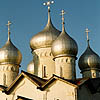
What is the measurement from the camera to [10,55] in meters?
28.5

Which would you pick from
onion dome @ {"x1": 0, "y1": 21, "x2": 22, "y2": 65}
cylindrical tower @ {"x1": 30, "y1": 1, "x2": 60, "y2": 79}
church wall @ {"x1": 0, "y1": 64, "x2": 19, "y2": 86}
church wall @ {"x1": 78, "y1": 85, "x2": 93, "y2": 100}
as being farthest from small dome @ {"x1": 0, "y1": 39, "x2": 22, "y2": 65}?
church wall @ {"x1": 78, "y1": 85, "x2": 93, "y2": 100}

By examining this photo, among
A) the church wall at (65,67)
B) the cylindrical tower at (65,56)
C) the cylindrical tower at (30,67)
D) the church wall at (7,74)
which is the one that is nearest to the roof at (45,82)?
the church wall at (65,67)

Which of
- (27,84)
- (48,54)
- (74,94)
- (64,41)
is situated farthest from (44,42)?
Result: (74,94)

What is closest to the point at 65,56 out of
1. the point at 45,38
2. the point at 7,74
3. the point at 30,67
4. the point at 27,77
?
the point at 27,77

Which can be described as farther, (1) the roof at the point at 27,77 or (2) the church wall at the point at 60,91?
(1) the roof at the point at 27,77

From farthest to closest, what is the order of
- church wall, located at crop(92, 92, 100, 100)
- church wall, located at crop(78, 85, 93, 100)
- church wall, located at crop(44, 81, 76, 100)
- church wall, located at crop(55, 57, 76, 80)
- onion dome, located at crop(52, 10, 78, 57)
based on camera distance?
1. onion dome, located at crop(52, 10, 78, 57)
2. church wall, located at crop(92, 92, 100, 100)
3. church wall, located at crop(55, 57, 76, 80)
4. church wall, located at crop(78, 85, 93, 100)
5. church wall, located at crop(44, 81, 76, 100)

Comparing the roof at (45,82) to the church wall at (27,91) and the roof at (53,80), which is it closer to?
the roof at (53,80)

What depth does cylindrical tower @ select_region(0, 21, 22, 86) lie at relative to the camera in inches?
1111

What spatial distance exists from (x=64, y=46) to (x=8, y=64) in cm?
508

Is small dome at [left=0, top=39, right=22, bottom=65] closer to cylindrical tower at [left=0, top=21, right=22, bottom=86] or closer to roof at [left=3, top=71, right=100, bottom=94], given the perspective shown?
cylindrical tower at [left=0, top=21, right=22, bottom=86]

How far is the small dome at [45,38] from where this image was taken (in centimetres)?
2900

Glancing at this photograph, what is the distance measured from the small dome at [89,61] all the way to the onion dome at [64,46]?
13.2ft

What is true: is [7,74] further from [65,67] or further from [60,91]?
[60,91]

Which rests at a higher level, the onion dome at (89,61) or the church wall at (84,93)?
the onion dome at (89,61)
